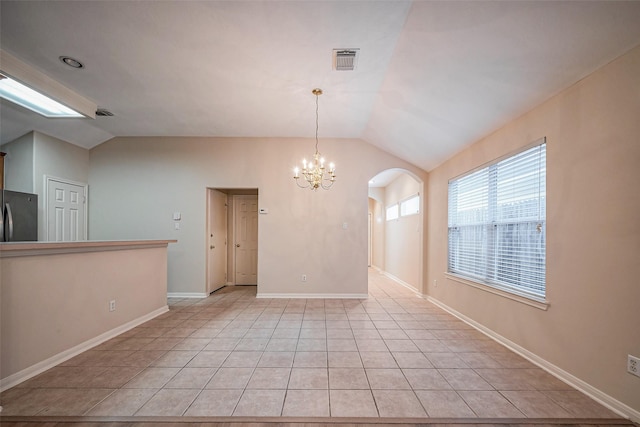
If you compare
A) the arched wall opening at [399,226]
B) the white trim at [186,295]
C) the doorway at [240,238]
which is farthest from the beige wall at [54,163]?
the arched wall opening at [399,226]

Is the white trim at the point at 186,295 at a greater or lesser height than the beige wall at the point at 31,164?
lesser

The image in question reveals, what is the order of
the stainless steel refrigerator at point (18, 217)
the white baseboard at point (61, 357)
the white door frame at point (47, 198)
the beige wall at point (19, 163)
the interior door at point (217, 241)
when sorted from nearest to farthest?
1. the white baseboard at point (61, 357)
2. the stainless steel refrigerator at point (18, 217)
3. the beige wall at point (19, 163)
4. the white door frame at point (47, 198)
5. the interior door at point (217, 241)

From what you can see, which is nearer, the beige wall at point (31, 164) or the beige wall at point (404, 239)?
the beige wall at point (31, 164)

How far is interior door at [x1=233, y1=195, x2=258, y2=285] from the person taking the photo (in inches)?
250

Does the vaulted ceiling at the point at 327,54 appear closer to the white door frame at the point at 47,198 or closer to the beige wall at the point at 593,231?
the beige wall at the point at 593,231

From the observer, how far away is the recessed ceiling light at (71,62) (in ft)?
9.21

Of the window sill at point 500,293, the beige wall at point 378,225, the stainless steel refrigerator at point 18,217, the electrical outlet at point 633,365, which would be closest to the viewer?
the electrical outlet at point 633,365

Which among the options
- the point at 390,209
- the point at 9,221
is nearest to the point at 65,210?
the point at 9,221

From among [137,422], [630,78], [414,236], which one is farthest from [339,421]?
[414,236]

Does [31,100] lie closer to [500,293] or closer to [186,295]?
[186,295]

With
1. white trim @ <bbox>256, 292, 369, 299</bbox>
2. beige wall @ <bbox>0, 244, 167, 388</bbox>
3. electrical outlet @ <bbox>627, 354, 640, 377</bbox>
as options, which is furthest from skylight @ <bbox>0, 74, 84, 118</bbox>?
electrical outlet @ <bbox>627, 354, 640, 377</bbox>

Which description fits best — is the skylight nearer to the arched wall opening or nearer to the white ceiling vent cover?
the white ceiling vent cover

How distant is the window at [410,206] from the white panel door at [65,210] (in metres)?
6.43

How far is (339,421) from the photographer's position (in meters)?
1.74
